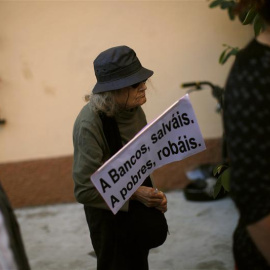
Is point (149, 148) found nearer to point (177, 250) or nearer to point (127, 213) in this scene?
point (127, 213)

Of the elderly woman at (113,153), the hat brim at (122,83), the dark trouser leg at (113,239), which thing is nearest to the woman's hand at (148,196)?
the elderly woman at (113,153)

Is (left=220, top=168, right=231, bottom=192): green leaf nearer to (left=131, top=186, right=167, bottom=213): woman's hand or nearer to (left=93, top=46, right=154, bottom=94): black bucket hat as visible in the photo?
(left=131, top=186, right=167, bottom=213): woman's hand

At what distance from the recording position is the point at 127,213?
8.73 feet

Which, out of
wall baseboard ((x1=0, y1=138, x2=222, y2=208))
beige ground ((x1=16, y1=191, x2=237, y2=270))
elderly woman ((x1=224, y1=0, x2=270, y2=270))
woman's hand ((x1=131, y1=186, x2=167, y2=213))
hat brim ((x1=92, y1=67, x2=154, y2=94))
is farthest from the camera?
wall baseboard ((x1=0, y1=138, x2=222, y2=208))

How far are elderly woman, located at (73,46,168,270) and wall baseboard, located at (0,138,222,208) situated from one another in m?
2.62

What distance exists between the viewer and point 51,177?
5332mm

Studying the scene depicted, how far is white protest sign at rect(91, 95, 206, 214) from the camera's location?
2281mm

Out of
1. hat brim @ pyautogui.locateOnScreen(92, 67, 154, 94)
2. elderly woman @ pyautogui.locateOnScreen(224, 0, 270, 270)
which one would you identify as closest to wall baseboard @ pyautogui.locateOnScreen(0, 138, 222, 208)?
hat brim @ pyautogui.locateOnScreen(92, 67, 154, 94)

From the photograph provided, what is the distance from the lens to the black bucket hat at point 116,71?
252cm

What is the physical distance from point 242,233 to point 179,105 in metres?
0.97

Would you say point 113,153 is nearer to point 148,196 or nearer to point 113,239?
point 148,196

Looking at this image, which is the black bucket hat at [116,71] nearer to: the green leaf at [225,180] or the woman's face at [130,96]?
the woman's face at [130,96]

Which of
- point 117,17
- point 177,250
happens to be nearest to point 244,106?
point 177,250

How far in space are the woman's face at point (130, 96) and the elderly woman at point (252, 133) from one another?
1.10 meters
